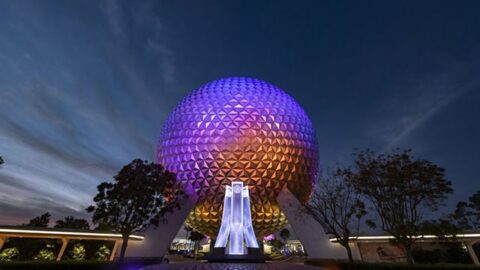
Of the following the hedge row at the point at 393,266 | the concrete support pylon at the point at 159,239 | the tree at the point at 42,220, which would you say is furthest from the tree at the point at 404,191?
the tree at the point at 42,220

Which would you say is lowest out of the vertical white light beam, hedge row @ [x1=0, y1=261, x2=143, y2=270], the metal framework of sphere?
hedge row @ [x1=0, y1=261, x2=143, y2=270]

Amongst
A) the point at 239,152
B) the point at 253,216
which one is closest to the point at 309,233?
the point at 253,216

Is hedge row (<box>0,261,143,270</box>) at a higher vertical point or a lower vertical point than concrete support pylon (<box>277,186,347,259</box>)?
lower

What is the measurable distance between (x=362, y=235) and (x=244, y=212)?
33.9ft

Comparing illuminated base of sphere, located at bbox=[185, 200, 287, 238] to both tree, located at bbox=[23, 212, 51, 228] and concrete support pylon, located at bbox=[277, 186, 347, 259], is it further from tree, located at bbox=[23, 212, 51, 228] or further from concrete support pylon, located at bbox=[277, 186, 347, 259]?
tree, located at bbox=[23, 212, 51, 228]

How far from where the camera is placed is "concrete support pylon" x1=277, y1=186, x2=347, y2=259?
2261 centimetres

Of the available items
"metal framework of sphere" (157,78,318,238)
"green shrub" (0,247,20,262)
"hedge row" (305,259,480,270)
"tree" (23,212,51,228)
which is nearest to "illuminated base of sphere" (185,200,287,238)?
"metal framework of sphere" (157,78,318,238)

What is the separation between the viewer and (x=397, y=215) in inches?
701

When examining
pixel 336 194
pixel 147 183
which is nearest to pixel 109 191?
pixel 147 183

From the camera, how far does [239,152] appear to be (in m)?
25.8

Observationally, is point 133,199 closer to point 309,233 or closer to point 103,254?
point 103,254

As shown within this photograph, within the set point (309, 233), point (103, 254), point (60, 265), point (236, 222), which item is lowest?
point (60, 265)

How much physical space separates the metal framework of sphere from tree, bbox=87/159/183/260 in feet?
11.8

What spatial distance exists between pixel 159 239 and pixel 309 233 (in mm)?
13223
